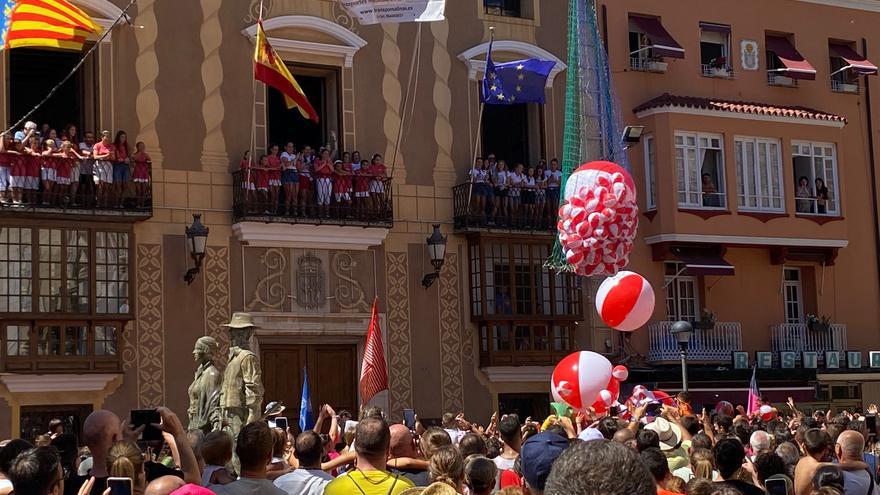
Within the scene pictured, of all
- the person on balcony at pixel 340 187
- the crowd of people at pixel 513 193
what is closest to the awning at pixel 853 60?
the crowd of people at pixel 513 193

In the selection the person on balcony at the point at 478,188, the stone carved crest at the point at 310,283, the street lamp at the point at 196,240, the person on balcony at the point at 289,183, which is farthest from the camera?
the person on balcony at the point at 478,188

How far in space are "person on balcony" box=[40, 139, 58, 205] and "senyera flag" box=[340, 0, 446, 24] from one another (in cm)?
538

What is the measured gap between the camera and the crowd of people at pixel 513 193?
87.8 feet

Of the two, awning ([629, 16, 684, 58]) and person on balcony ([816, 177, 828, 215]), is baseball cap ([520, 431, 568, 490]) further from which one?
person on balcony ([816, 177, 828, 215])

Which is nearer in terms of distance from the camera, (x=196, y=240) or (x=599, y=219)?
(x=599, y=219)

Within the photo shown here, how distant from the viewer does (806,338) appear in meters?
31.1

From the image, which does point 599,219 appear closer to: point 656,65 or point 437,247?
point 437,247

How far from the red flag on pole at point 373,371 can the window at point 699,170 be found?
11057mm

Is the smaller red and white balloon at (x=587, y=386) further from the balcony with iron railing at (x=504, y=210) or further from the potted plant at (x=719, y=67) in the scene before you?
the potted plant at (x=719, y=67)

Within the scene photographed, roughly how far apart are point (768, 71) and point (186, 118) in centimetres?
1387

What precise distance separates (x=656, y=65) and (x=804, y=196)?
4.70 metres

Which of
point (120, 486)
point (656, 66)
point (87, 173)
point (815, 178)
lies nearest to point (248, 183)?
point (87, 173)

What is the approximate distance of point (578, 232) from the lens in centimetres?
1723

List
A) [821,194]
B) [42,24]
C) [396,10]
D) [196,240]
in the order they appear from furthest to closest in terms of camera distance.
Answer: [821,194] → [196,240] → [396,10] → [42,24]
